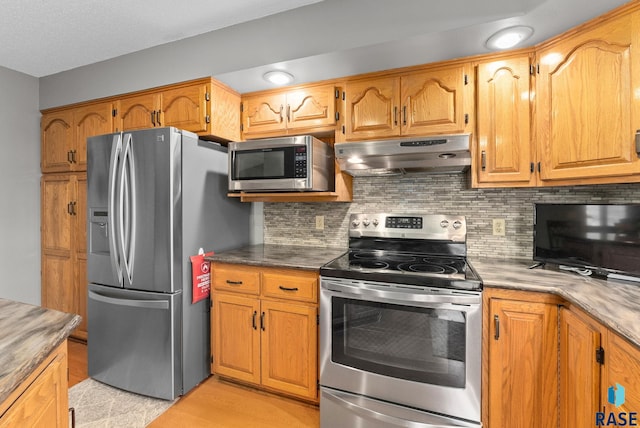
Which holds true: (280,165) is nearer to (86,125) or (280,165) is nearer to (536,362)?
(536,362)

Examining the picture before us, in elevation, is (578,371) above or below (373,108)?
below

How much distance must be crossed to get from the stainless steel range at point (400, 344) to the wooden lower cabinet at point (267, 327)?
13 cm

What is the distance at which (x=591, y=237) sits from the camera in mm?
1554

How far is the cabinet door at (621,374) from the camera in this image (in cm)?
93

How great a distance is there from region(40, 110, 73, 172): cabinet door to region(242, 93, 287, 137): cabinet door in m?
1.71

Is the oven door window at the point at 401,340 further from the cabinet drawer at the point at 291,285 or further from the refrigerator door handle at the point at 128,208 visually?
the refrigerator door handle at the point at 128,208

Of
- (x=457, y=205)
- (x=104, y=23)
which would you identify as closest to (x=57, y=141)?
(x=104, y=23)

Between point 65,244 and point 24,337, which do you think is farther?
point 65,244

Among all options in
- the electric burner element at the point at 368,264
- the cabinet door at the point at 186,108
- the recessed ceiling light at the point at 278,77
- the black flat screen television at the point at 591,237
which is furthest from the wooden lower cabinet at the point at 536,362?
the cabinet door at the point at 186,108

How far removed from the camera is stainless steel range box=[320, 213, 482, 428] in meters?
1.46

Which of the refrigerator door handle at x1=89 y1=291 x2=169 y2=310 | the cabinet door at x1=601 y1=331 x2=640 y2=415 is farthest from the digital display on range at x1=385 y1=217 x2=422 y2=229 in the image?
the refrigerator door handle at x1=89 y1=291 x2=169 y2=310

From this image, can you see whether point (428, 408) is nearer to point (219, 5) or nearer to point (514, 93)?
point (514, 93)

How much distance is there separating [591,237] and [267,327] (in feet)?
6.22

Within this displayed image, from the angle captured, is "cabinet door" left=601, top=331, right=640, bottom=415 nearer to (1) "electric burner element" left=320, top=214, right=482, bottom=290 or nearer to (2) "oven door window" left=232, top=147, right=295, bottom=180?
(1) "electric burner element" left=320, top=214, right=482, bottom=290
